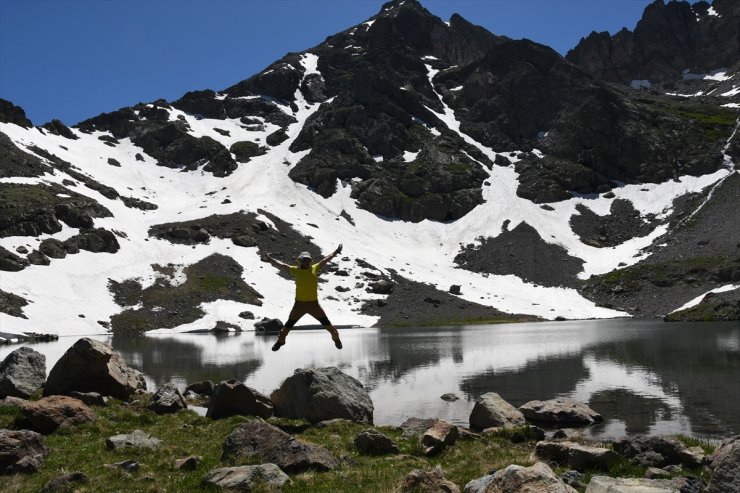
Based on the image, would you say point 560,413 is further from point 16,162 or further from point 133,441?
point 16,162

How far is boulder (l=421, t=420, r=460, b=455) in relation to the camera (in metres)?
16.9

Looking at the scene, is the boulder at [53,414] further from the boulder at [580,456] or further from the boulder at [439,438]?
the boulder at [580,456]

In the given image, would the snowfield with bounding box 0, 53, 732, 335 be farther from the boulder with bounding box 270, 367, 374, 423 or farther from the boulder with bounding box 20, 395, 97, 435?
the boulder with bounding box 270, 367, 374, 423

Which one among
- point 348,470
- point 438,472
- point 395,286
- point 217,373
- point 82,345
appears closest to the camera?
point 438,472

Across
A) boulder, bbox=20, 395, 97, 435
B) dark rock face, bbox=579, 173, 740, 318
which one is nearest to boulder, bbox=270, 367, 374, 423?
boulder, bbox=20, 395, 97, 435

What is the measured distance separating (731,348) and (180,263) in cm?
12314

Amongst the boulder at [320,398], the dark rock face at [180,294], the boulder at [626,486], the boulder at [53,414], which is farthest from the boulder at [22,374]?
the dark rock face at [180,294]

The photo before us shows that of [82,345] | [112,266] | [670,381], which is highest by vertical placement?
[112,266]

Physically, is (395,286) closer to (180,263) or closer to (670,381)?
(180,263)


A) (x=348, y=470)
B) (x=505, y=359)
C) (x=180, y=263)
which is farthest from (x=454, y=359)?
(x=180, y=263)

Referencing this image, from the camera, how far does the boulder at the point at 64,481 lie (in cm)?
1200

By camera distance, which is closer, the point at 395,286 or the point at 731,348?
the point at 731,348

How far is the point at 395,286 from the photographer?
15012 cm

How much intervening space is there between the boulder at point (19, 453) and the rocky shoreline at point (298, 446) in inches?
1.2
